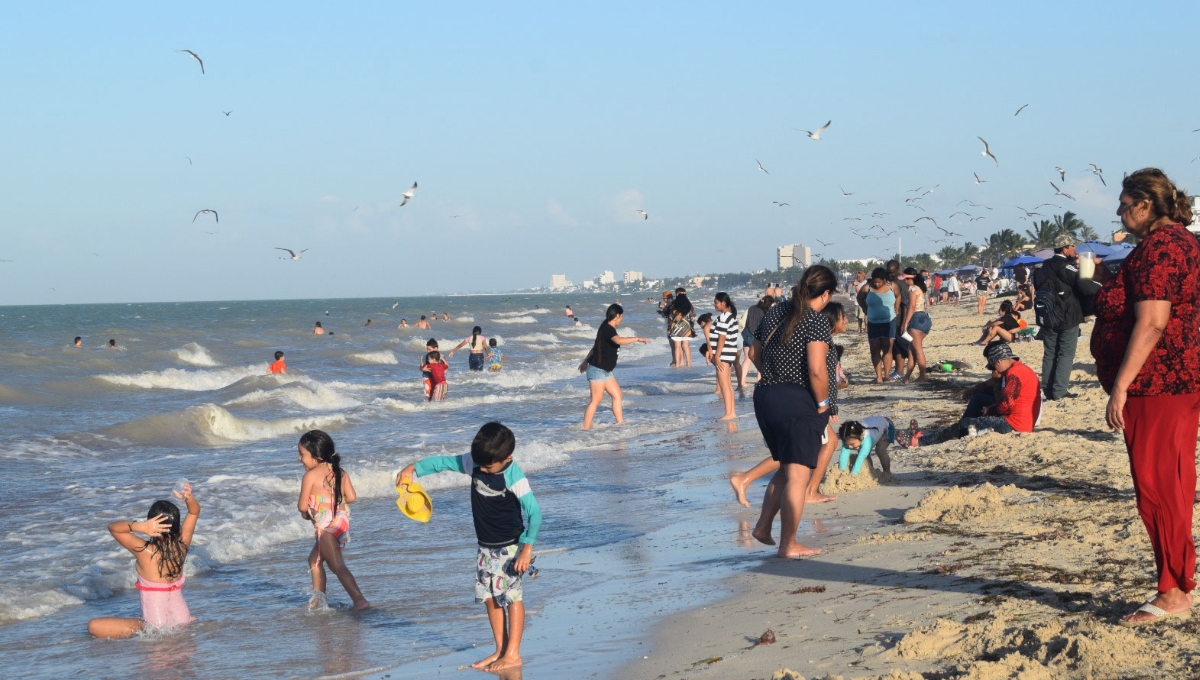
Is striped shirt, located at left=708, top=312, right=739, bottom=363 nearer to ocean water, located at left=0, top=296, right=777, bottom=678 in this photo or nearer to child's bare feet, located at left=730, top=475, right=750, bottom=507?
ocean water, located at left=0, top=296, right=777, bottom=678

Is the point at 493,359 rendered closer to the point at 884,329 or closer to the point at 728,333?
the point at 728,333

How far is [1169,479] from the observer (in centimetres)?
377

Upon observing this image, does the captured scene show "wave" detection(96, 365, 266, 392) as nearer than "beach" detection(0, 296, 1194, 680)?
No

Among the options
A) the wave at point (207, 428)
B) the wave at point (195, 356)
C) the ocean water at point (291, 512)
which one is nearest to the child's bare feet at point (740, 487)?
the ocean water at point (291, 512)

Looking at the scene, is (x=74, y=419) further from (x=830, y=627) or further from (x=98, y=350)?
(x=98, y=350)

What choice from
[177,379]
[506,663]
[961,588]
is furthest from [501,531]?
[177,379]

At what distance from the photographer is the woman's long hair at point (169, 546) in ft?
19.1

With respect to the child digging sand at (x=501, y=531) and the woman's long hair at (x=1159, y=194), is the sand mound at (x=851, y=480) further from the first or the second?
the woman's long hair at (x=1159, y=194)

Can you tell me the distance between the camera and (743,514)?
7.62 meters

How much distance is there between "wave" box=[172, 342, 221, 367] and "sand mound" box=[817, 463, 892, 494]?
32.8 m

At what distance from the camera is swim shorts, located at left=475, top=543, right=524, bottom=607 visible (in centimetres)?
466

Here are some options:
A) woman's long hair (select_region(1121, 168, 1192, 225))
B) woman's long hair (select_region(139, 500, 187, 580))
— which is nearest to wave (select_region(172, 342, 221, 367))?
woman's long hair (select_region(139, 500, 187, 580))

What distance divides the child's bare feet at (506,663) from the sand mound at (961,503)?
275 centimetres

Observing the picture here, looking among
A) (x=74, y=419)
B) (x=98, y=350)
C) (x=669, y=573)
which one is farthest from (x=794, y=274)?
(x=669, y=573)
